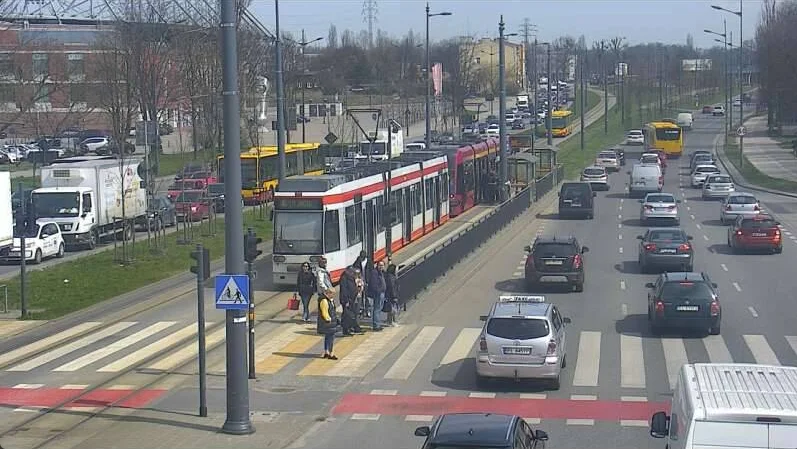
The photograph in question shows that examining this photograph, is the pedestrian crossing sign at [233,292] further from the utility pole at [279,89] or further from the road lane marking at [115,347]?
the utility pole at [279,89]

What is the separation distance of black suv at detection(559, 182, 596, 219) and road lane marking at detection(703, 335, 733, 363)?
29.3 metres

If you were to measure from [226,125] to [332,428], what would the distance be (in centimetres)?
500

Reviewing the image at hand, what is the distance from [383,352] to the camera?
26.7 meters

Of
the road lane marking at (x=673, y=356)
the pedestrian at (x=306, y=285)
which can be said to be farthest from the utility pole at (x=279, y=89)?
the road lane marking at (x=673, y=356)

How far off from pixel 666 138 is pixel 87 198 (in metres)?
64.3

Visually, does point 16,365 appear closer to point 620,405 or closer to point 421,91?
point 620,405

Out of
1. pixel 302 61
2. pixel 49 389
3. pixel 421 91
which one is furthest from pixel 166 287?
pixel 421 91

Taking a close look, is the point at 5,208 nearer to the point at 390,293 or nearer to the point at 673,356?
the point at 390,293

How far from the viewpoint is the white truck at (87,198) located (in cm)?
4806

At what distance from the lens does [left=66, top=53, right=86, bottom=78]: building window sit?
81869mm

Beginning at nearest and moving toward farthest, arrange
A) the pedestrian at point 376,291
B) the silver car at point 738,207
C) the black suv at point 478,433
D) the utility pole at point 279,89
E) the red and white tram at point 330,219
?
1. the black suv at point 478,433
2. the pedestrian at point 376,291
3. the red and white tram at point 330,219
4. the utility pole at point 279,89
5. the silver car at point 738,207

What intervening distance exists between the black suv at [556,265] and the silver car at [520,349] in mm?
12499

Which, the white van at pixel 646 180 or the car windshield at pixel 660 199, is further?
the white van at pixel 646 180

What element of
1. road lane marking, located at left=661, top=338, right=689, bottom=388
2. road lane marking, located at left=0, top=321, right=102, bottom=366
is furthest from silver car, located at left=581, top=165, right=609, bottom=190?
road lane marking, located at left=0, top=321, right=102, bottom=366
